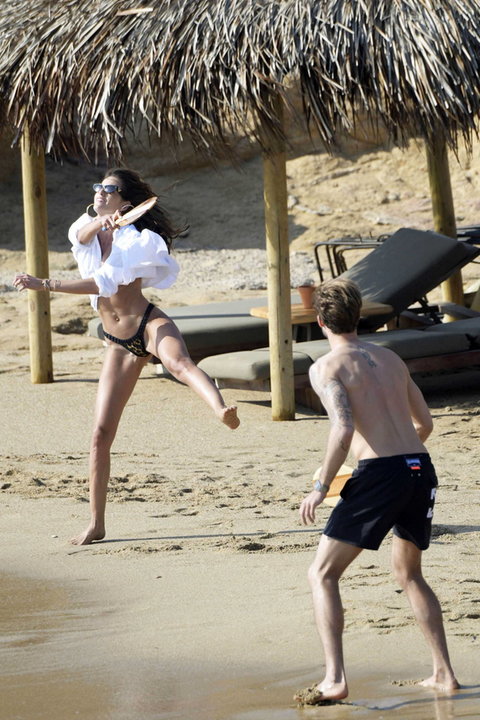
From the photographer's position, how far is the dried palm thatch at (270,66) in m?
7.24

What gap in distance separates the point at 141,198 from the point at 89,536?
153 cm

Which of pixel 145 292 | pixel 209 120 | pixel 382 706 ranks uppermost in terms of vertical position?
pixel 209 120

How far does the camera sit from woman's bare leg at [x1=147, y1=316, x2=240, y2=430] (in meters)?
4.47

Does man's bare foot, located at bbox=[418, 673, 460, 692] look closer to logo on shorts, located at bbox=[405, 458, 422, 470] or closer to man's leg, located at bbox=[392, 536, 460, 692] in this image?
man's leg, located at bbox=[392, 536, 460, 692]

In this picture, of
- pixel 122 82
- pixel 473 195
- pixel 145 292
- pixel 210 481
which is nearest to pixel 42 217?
pixel 122 82

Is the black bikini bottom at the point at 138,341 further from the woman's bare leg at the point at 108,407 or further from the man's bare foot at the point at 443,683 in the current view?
the man's bare foot at the point at 443,683

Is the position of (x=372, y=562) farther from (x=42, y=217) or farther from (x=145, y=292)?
(x=145, y=292)

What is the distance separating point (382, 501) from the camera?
3186 millimetres

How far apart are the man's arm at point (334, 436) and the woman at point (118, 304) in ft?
5.22

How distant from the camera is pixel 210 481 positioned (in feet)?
20.3

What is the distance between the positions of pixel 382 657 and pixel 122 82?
5.28m

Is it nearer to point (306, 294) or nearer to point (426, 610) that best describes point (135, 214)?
point (426, 610)

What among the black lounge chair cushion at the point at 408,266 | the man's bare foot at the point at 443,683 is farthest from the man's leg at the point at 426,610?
the black lounge chair cushion at the point at 408,266

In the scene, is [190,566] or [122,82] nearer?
[190,566]
